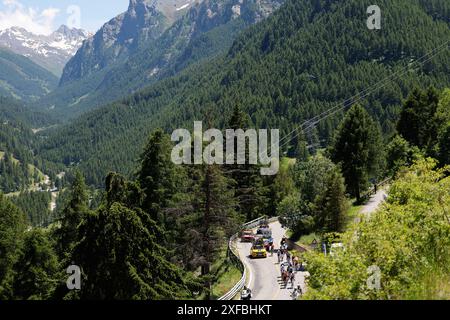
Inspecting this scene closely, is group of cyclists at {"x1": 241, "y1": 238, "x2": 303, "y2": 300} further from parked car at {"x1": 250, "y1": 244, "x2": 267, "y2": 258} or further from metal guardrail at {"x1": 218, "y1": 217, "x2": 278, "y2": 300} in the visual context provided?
parked car at {"x1": 250, "y1": 244, "x2": 267, "y2": 258}

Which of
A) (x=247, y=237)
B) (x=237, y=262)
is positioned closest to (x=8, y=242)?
(x=247, y=237)

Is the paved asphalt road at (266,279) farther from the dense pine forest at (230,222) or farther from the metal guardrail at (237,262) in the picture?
the dense pine forest at (230,222)

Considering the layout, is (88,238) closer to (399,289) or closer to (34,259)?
(399,289)

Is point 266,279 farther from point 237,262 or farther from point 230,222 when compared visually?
point 237,262

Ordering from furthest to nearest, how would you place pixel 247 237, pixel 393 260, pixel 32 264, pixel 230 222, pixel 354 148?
pixel 354 148 → pixel 247 237 → pixel 32 264 → pixel 230 222 → pixel 393 260

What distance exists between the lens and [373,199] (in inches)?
2346

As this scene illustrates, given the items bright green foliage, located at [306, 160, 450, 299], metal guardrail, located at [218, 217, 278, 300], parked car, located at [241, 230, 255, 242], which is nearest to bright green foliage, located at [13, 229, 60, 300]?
metal guardrail, located at [218, 217, 278, 300]

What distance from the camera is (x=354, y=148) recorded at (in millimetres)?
57531

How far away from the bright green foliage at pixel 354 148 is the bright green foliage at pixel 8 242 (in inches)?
1422

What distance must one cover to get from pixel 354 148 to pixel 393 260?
132ft

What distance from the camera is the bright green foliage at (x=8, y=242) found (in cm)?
4694

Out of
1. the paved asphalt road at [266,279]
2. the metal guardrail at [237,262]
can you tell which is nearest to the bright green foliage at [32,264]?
the metal guardrail at [237,262]

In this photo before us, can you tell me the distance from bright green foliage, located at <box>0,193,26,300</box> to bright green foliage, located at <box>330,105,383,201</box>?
36.1m

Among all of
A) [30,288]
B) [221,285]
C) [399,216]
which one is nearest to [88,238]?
[399,216]
